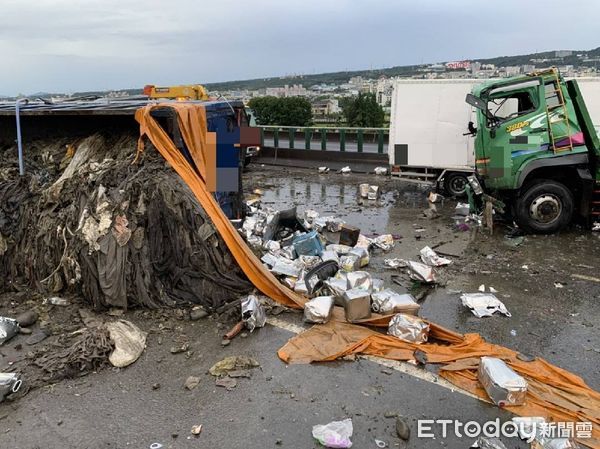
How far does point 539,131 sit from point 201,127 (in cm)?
542

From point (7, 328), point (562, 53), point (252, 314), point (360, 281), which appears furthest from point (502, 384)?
point (562, 53)

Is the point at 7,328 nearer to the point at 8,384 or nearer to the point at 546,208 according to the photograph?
the point at 8,384

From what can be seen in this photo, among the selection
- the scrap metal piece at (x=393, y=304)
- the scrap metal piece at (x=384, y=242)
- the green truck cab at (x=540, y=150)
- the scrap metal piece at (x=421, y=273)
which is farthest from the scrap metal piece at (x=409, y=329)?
the green truck cab at (x=540, y=150)

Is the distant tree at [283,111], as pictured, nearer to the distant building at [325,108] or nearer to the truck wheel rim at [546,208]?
the distant building at [325,108]

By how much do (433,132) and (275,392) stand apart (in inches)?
349

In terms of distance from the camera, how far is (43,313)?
545 centimetres

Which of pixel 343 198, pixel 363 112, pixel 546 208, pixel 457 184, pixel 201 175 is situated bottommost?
pixel 343 198

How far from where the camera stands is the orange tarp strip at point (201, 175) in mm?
5590

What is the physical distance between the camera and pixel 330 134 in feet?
56.4

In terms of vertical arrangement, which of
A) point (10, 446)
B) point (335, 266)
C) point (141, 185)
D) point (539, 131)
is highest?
point (539, 131)

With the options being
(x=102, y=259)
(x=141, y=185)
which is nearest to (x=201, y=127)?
(x=141, y=185)

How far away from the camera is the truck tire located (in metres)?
8.30

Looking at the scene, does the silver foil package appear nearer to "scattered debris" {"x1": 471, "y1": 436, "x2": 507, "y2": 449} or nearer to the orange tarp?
the orange tarp

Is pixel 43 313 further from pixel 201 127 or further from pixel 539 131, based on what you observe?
pixel 539 131
